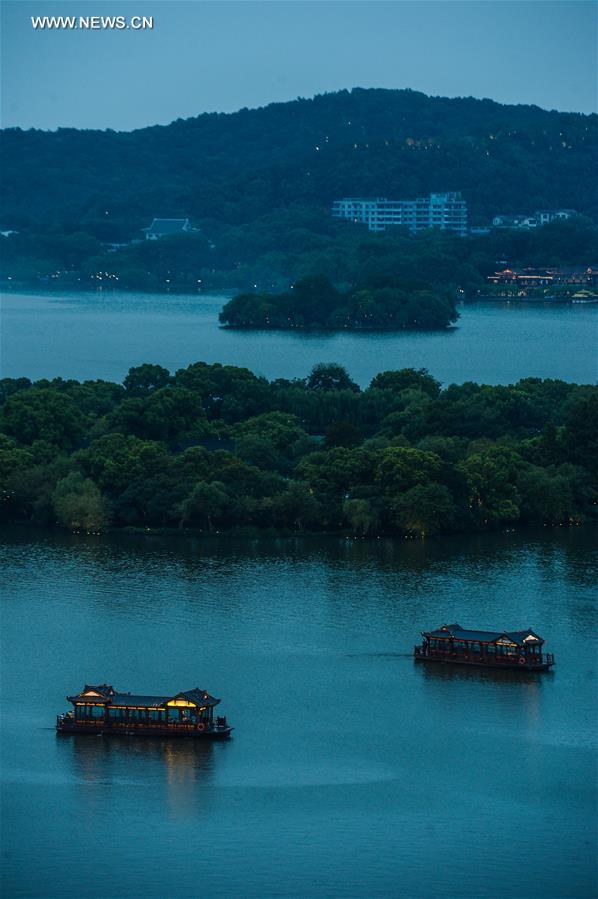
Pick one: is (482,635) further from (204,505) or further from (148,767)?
(204,505)

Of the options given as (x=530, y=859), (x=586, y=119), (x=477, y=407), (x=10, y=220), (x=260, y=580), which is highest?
(x=586, y=119)

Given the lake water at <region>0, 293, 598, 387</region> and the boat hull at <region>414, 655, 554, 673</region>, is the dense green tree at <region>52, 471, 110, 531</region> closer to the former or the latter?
the boat hull at <region>414, 655, 554, 673</region>

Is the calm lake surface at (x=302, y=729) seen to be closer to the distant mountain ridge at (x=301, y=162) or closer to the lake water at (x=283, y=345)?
the lake water at (x=283, y=345)

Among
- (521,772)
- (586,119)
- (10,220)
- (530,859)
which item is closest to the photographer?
(530,859)

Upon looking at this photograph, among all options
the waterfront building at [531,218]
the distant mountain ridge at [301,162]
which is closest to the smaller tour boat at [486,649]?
the distant mountain ridge at [301,162]

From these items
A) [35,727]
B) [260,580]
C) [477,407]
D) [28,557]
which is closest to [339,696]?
[35,727]

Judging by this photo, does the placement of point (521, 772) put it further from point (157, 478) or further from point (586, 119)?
point (586, 119)
